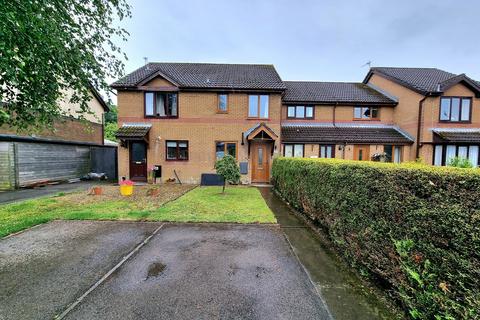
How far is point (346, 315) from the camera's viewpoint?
2.67 meters

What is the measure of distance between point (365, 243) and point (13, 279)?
18.9 ft

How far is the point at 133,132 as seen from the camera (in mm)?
12953

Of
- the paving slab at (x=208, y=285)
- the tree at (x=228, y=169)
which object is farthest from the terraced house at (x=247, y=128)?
the paving slab at (x=208, y=285)

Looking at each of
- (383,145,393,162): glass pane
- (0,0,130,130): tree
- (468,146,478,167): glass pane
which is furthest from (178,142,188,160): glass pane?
(468,146,478,167): glass pane

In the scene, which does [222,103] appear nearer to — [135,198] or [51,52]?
[135,198]

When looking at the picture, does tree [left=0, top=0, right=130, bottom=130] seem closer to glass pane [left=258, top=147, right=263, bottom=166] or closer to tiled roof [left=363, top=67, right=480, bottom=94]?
glass pane [left=258, top=147, right=263, bottom=166]

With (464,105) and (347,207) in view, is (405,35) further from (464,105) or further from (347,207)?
(347,207)

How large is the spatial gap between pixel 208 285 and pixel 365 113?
17.7 meters

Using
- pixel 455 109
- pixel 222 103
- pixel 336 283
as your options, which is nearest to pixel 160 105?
pixel 222 103

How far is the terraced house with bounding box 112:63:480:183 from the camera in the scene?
44.5 feet

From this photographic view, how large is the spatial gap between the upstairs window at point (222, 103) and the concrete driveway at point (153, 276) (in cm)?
973

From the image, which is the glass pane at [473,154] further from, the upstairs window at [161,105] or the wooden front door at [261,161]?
the upstairs window at [161,105]

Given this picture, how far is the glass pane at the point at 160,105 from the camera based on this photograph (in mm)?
13727

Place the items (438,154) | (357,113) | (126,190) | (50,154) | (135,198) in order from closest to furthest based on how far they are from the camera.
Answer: (135,198) < (126,190) < (50,154) < (438,154) < (357,113)
